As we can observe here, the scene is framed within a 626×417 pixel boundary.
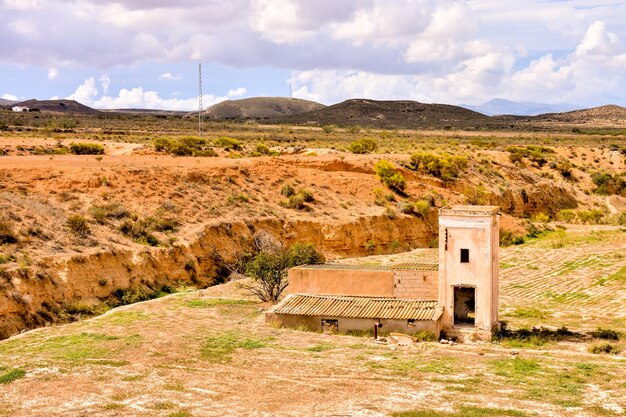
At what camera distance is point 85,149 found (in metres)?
49.9

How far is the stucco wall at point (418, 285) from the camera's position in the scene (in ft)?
87.1

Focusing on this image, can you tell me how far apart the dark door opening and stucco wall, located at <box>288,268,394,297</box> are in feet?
7.34

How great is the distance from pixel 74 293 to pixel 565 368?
1738 centimetres

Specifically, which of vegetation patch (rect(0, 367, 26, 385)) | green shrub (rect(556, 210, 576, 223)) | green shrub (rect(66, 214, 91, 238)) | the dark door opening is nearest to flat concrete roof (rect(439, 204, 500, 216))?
the dark door opening

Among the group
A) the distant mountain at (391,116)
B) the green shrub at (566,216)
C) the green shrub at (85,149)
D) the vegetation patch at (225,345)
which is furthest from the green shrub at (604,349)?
the distant mountain at (391,116)

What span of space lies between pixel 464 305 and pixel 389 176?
24693 millimetres

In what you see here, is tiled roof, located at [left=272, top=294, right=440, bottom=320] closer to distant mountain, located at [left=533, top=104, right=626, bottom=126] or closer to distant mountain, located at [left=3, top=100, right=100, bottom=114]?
distant mountain, located at [left=533, top=104, right=626, bottom=126]

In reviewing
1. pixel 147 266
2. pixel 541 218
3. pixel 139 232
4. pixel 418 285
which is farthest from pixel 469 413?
pixel 541 218

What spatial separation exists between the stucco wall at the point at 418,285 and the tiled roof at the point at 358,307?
81 centimetres

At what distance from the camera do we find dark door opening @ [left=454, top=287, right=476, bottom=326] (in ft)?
84.8

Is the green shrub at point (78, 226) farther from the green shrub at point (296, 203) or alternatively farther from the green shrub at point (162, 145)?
the green shrub at point (162, 145)

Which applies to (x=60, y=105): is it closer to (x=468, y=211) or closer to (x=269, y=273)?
(x=269, y=273)

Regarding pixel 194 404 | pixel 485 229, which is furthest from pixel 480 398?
pixel 485 229

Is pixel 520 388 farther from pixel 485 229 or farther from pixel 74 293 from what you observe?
pixel 74 293
